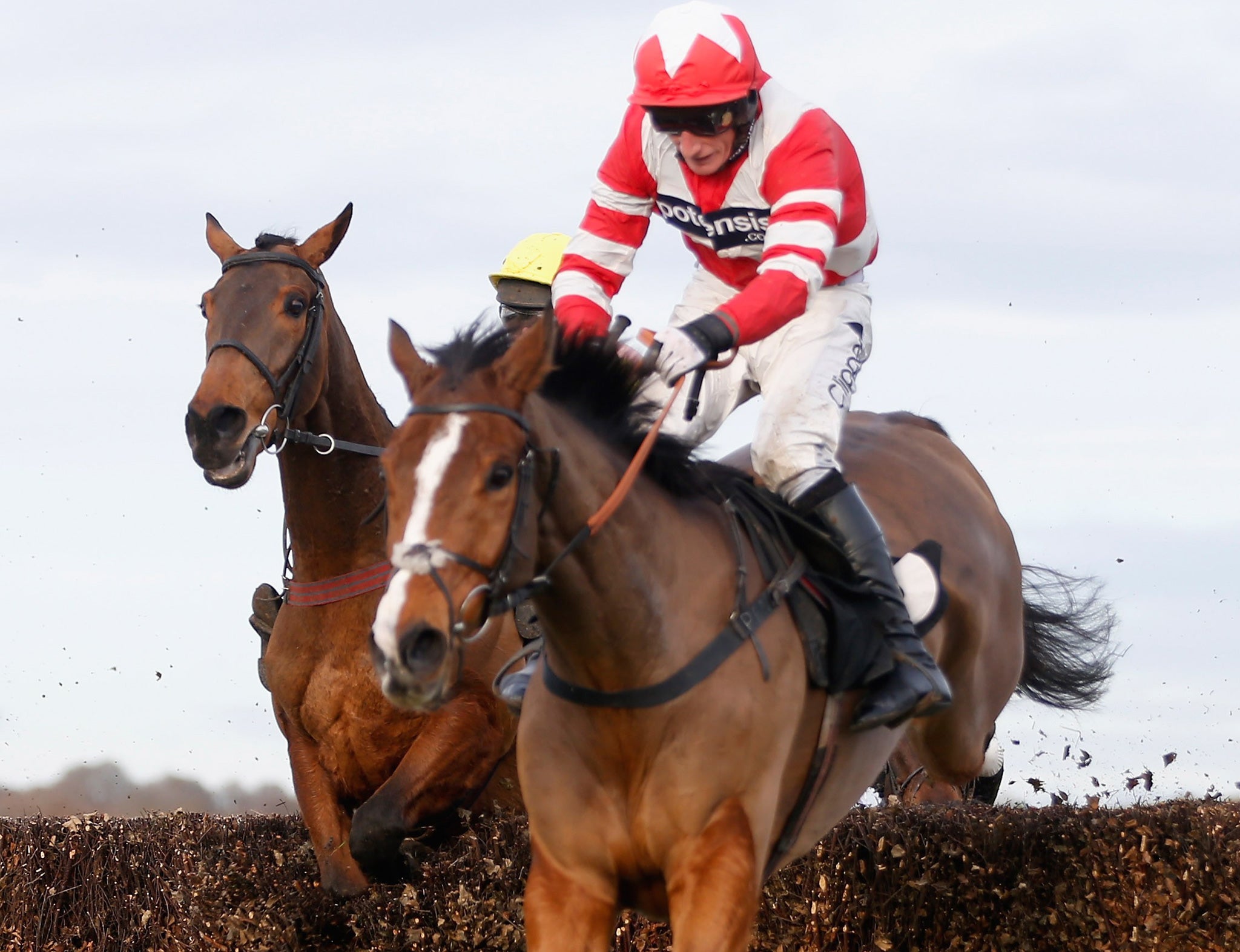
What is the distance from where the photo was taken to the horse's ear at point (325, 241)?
598cm

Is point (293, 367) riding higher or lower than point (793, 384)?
lower

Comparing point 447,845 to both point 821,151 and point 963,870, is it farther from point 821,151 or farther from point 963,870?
point 821,151

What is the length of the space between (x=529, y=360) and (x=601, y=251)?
1501mm

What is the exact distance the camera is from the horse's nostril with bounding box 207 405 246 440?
17.7 ft

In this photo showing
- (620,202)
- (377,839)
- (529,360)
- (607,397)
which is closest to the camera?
(529,360)

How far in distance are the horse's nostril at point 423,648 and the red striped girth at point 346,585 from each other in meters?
2.83

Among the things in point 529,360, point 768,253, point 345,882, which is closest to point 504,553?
point 529,360

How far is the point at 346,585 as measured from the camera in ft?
19.1

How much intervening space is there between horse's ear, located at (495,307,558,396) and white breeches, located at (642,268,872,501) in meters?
0.79

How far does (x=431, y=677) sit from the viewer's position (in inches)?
116

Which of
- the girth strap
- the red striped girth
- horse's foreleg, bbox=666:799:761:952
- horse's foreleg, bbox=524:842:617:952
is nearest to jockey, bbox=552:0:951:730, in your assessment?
the girth strap

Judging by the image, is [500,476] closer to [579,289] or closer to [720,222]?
[579,289]

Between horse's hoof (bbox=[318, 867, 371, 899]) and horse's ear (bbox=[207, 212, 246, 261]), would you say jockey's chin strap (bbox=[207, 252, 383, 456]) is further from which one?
horse's hoof (bbox=[318, 867, 371, 899])

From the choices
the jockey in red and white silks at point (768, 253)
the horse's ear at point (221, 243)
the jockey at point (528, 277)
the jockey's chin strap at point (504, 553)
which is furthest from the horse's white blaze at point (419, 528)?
the jockey at point (528, 277)
